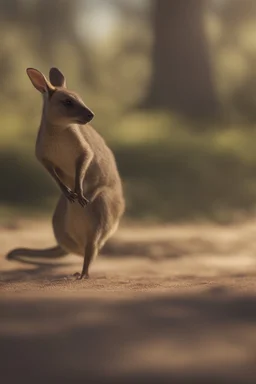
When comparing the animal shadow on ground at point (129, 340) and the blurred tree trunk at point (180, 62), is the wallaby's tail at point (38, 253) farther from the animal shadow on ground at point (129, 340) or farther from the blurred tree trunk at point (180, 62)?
the blurred tree trunk at point (180, 62)

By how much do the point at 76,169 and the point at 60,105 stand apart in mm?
454

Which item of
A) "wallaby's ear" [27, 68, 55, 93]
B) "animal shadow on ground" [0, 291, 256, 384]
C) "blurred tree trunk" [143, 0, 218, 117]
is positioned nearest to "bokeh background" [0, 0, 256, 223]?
"blurred tree trunk" [143, 0, 218, 117]

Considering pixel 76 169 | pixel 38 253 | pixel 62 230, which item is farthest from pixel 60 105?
pixel 38 253

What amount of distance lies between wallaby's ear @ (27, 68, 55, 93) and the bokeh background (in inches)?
162

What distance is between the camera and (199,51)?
14.3 m

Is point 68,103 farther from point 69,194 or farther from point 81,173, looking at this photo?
point 69,194

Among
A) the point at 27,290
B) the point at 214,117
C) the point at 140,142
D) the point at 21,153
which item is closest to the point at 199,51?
the point at 214,117

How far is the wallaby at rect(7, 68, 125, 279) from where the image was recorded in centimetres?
480

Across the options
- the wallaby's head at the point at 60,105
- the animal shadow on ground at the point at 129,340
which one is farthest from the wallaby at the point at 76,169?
the animal shadow on ground at the point at 129,340

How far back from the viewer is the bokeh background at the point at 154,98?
9784mm

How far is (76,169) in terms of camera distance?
4961mm

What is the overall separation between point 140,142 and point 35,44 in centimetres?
721

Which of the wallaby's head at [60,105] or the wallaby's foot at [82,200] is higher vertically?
the wallaby's head at [60,105]

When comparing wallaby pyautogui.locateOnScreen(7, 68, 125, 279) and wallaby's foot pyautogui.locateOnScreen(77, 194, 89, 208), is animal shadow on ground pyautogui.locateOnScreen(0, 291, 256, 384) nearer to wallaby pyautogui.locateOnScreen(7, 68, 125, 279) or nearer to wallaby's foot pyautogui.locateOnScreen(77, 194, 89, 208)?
wallaby's foot pyautogui.locateOnScreen(77, 194, 89, 208)
